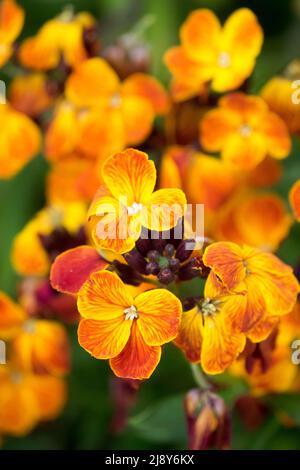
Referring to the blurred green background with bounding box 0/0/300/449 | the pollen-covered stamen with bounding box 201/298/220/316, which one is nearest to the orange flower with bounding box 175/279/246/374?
the pollen-covered stamen with bounding box 201/298/220/316

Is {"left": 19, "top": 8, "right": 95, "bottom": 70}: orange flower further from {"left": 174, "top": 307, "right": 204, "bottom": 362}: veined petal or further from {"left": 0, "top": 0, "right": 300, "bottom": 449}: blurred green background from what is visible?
{"left": 174, "top": 307, "right": 204, "bottom": 362}: veined petal

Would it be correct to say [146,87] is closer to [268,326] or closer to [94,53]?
[94,53]

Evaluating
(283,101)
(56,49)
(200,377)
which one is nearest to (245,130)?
(283,101)

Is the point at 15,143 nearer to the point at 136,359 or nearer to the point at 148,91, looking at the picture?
the point at 148,91

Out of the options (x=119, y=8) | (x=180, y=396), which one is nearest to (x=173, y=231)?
(x=180, y=396)

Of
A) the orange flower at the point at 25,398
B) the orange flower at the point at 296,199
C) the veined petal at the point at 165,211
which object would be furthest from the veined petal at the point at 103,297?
the orange flower at the point at 25,398

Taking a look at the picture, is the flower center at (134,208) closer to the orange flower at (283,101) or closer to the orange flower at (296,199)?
the orange flower at (296,199)
